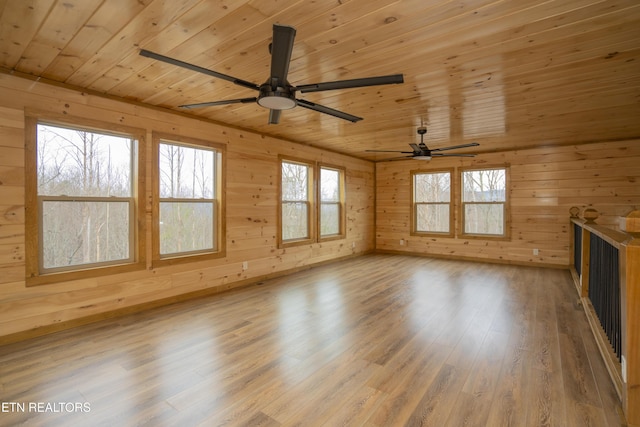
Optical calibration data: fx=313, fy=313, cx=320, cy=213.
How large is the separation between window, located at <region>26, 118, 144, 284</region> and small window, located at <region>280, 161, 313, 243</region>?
8.24ft

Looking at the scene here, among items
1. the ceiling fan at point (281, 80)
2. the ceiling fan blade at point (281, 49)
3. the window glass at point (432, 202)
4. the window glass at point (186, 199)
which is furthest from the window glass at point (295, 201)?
the ceiling fan blade at point (281, 49)

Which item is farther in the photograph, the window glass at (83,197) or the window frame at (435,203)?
the window frame at (435,203)

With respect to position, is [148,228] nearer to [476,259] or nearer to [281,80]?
[281,80]

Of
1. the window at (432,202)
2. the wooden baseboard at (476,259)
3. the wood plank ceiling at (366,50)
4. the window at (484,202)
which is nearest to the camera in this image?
the wood plank ceiling at (366,50)

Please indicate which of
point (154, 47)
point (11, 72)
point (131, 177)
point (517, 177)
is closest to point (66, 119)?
point (11, 72)

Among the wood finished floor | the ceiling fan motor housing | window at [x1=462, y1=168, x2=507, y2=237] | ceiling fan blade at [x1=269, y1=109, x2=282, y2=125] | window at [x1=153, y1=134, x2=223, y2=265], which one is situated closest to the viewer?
the wood finished floor

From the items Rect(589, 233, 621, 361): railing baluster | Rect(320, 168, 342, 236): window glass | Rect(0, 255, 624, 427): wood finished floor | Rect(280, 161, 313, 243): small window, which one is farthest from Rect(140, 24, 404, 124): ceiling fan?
Rect(320, 168, 342, 236): window glass

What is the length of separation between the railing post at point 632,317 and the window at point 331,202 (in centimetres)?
517

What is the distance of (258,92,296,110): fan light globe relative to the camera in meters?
2.19

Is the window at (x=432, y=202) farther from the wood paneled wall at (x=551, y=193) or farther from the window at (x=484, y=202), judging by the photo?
the window at (x=484, y=202)

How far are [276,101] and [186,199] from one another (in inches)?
100

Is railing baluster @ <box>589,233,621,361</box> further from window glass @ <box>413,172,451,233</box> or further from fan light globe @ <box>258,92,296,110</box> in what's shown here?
window glass @ <box>413,172,451,233</box>

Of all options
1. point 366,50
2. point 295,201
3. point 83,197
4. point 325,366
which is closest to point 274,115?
point 366,50

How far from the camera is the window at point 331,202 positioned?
6738 millimetres
